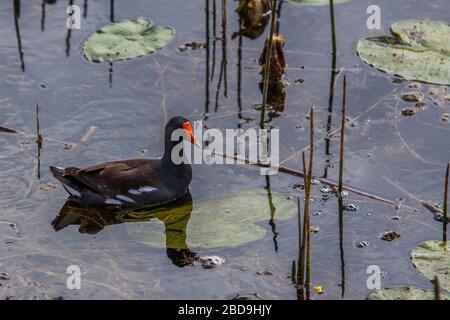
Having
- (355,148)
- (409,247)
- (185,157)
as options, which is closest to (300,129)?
(355,148)

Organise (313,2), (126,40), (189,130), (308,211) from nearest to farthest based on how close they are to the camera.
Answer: (308,211), (189,130), (126,40), (313,2)

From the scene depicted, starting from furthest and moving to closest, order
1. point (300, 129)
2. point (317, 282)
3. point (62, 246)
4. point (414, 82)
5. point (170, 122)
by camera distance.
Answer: point (414, 82) < point (300, 129) < point (170, 122) < point (62, 246) < point (317, 282)

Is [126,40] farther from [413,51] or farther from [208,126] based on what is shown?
[413,51]

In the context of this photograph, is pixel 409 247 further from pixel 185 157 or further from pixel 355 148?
pixel 185 157

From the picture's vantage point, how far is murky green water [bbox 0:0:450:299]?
7.16 metres

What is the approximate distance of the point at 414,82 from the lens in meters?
9.35

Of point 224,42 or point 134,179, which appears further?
point 224,42

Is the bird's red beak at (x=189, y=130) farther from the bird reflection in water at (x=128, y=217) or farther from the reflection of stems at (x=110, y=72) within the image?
the reflection of stems at (x=110, y=72)

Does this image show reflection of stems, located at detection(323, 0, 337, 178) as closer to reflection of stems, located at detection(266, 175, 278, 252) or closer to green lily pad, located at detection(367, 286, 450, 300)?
reflection of stems, located at detection(266, 175, 278, 252)

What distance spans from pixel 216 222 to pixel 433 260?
5.30ft

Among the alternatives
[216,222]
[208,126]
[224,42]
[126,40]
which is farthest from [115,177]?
[224,42]

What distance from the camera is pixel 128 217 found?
7988 mm

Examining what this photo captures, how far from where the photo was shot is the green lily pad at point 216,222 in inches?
294

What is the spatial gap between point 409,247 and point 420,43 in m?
2.70
